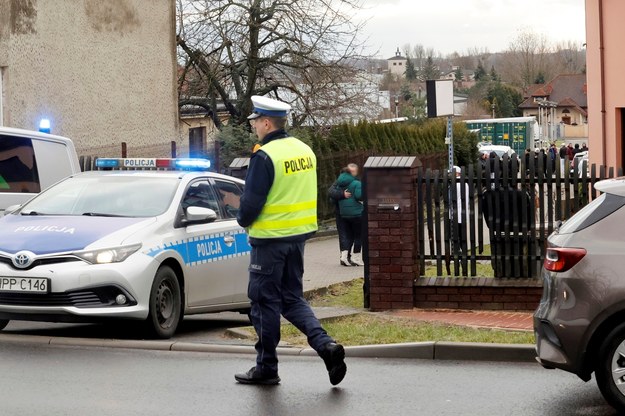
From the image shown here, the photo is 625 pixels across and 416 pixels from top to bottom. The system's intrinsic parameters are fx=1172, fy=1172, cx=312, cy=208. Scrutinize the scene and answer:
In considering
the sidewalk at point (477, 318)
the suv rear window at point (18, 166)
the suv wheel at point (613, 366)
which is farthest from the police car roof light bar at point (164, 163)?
the suv wheel at point (613, 366)

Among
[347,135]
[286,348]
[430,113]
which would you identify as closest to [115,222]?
[286,348]

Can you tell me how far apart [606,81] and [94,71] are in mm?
11107

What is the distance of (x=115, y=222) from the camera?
10250 mm

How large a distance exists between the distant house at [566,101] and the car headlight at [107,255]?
12563 cm

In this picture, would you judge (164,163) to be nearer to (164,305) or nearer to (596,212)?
(164,305)

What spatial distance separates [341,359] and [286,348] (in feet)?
5.77

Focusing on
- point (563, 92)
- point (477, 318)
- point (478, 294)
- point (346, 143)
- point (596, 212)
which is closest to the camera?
point (596, 212)

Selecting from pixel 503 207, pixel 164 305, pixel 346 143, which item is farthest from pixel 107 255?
pixel 346 143

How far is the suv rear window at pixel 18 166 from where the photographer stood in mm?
12820

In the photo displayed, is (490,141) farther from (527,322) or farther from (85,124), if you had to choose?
(527,322)

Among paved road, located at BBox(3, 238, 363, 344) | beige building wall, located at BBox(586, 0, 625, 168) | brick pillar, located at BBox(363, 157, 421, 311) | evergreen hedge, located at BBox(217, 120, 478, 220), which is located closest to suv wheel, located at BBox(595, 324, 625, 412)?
paved road, located at BBox(3, 238, 363, 344)

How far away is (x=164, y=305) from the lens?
33.7 feet

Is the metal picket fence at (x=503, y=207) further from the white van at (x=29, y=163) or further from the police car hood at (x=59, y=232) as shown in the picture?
the white van at (x=29, y=163)

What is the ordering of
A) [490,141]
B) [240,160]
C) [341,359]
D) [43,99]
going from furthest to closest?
[490,141]
[43,99]
[240,160]
[341,359]
